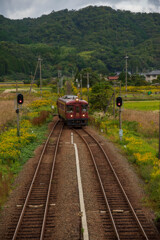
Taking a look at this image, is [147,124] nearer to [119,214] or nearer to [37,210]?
[119,214]

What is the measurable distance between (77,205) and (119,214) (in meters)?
1.54

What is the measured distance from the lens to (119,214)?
9.05 m

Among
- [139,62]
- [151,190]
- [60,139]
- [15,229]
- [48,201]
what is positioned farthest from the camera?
[139,62]

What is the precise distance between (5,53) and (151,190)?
132 metres

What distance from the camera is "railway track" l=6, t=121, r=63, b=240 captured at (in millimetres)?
7910

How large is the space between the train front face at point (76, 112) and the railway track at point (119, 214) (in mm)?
12493

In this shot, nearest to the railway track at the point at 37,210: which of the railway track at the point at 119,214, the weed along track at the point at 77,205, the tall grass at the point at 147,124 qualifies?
the weed along track at the point at 77,205

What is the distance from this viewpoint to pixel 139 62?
569ft

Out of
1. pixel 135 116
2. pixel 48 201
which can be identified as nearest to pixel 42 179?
pixel 48 201

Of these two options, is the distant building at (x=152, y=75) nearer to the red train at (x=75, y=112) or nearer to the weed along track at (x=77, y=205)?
the red train at (x=75, y=112)

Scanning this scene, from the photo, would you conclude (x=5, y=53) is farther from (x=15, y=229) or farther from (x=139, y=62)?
(x=15, y=229)

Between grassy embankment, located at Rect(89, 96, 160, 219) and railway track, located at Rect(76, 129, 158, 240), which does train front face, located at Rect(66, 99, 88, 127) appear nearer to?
grassy embankment, located at Rect(89, 96, 160, 219)

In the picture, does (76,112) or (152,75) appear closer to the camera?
(76,112)

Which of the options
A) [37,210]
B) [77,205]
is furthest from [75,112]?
[37,210]
